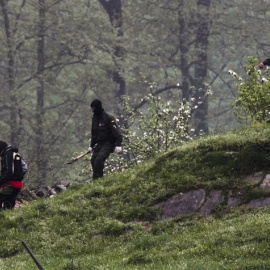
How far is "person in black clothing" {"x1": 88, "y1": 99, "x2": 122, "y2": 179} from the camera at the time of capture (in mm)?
18453

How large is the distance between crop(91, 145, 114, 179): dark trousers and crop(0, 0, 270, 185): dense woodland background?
86.4ft

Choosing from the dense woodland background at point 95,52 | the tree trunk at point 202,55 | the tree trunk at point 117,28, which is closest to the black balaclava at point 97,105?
the dense woodland background at point 95,52

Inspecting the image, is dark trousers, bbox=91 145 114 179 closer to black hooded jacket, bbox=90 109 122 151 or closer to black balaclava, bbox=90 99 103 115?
black hooded jacket, bbox=90 109 122 151

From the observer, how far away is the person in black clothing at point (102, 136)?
1845cm

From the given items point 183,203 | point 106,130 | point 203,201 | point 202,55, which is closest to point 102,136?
point 106,130

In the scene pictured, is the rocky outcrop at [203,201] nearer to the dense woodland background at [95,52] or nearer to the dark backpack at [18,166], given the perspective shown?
the dark backpack at [18,166]

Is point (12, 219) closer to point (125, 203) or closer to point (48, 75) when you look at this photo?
point (125, 203)

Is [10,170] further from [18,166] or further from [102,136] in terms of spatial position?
[102,136]

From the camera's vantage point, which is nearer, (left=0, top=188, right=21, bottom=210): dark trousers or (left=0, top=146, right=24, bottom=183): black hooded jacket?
(left=0, top=146, right=24, bottom=183): black hooded jacket

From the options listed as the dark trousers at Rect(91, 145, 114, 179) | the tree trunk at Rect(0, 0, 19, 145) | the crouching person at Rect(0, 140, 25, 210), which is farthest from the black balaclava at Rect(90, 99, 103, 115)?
the tree trunk at Rect(0, 0, 19, 145)

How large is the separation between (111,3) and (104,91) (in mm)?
6883

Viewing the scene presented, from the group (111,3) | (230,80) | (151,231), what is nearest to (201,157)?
(151,231)

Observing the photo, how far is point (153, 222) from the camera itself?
14781 millimetres

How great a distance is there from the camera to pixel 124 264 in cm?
1185
